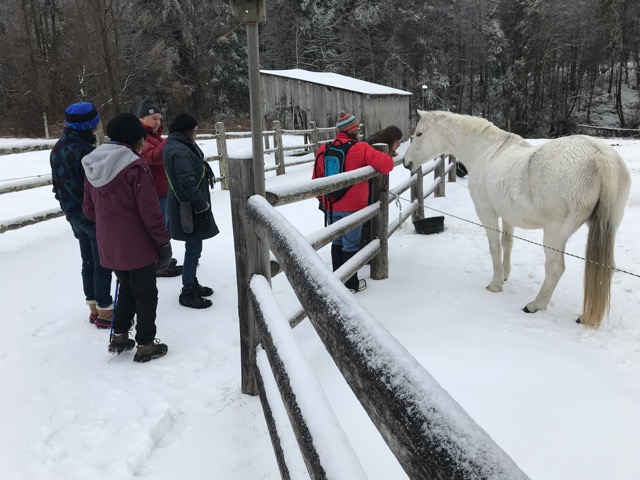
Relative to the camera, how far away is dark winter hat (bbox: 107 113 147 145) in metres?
2.70

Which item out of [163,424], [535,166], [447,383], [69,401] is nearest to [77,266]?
[69,401]

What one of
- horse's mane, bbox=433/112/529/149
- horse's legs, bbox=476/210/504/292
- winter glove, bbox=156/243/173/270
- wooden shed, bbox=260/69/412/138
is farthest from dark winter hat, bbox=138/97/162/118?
wooden shed, bbox=260/69/412/138

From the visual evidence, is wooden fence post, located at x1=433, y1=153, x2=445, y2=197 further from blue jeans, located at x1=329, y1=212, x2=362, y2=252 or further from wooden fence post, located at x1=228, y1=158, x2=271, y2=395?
wooden fence post, located at x1=228, y1=158, x2=271, y2=395

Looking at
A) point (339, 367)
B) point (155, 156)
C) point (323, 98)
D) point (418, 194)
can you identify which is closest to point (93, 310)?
point (155, 156)

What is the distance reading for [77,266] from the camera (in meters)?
4.96

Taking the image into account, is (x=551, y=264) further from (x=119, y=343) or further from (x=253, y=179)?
(x=119, y=343)

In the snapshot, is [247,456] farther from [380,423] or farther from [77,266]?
[77,266]

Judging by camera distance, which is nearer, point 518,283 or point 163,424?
point 163,424

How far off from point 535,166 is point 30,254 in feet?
19.2

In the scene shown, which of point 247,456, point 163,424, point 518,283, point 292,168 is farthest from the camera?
point 292,168

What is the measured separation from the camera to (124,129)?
2.70m

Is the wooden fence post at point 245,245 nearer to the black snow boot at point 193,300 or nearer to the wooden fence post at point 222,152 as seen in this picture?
the black snow boot at point 193,300

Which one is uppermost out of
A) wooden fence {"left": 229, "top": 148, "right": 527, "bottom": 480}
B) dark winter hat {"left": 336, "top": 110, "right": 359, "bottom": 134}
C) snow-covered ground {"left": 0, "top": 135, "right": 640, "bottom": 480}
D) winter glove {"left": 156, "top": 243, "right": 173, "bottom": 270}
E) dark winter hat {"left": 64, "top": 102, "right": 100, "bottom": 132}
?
dark winter hat {"left": 64, "top": 102, "right": 100, "bottom": 132}

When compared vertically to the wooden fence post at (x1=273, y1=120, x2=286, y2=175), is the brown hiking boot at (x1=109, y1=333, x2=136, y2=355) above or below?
below
